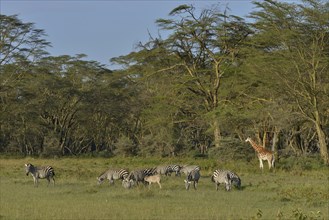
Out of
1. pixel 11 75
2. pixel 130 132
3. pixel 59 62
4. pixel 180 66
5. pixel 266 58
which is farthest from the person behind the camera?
pixel 130 132

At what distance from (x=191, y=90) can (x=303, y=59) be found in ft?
34.0

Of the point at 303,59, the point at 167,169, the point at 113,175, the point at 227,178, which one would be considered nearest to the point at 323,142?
the point at 303,59

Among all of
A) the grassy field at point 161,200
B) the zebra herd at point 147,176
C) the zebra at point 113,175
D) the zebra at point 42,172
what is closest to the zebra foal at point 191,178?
the zebra herd at point 147,176

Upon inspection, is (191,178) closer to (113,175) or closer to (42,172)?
(113,175)

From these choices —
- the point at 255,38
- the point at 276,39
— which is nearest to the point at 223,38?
the point at 255,38

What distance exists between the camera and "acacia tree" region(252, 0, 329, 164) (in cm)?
2880

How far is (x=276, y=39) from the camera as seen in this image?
30.8m

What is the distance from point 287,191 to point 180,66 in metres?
22.2

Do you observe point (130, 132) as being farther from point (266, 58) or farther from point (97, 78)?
point (266, 58)

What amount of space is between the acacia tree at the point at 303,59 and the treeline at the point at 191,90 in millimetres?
56

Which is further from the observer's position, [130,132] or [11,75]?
[130,132]

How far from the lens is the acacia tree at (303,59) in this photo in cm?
2880

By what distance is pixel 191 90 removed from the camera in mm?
37625

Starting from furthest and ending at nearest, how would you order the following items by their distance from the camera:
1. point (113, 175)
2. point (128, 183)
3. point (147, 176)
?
point (113, 175) → point (147, 176) → point (128, 183)
